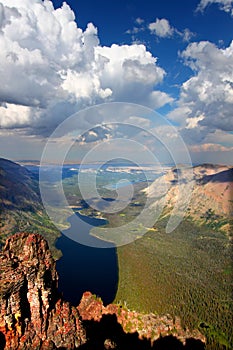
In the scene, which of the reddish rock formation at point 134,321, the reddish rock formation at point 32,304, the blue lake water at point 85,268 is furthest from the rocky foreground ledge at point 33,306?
the blue lake water at point 85,268

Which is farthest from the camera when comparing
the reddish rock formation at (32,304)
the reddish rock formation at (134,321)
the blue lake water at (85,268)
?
the blue lake water at (85,268)

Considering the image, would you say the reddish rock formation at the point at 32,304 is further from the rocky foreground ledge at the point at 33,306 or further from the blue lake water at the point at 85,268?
the blue lake water at the point at 85,268

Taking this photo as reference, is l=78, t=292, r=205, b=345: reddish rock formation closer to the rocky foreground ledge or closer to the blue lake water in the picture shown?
the rocky foreground ledge

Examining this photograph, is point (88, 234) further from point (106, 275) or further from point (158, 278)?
point (158, 278)

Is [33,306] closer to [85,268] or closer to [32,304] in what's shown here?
[32,304]

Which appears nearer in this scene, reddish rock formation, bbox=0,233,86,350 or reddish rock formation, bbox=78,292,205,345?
reddish rock formation, bbox=0,233,86,350

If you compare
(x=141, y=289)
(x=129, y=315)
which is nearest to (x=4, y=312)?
(x=129, y=315)

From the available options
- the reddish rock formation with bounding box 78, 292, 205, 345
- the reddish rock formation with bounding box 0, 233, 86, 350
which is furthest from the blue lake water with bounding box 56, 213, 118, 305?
the reddish rock formation with bounding box 0, 233, 86, 350
